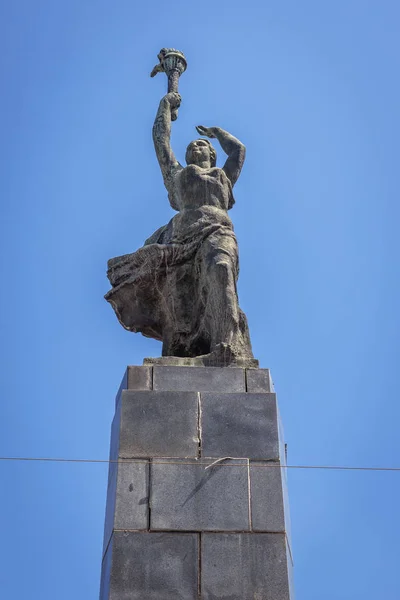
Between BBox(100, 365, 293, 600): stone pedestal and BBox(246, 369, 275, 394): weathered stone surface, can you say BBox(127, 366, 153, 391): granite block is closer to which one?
BBox(100, 365, 293, 600): stone pedestal

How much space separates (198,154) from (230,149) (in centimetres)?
54

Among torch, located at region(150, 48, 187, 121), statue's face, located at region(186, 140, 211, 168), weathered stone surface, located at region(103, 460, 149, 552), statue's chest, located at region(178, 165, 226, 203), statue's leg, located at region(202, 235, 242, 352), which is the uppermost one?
torch, located at region(150, 48, 187, 121)

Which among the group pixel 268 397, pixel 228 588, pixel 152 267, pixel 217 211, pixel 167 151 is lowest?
pixel 228 588

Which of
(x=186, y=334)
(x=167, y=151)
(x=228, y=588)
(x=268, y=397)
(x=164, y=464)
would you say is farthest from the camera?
(x=167, y=151)

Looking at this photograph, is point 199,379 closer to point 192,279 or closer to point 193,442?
point 193,442

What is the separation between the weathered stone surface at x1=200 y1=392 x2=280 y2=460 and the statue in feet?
2.09

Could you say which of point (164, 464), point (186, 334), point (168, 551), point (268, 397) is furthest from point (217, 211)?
point (168, 551)

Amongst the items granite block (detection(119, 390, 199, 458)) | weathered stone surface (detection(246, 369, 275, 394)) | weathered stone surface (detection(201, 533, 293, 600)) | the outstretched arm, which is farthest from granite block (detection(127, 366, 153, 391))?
the outstretched arm

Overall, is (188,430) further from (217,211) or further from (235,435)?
(217,211)

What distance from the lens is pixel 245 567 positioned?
851cm

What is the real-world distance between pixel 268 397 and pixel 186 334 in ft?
5.62

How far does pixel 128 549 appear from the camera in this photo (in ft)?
28.0

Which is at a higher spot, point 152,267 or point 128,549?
point 152,267

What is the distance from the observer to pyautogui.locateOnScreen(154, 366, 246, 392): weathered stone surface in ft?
31.7
